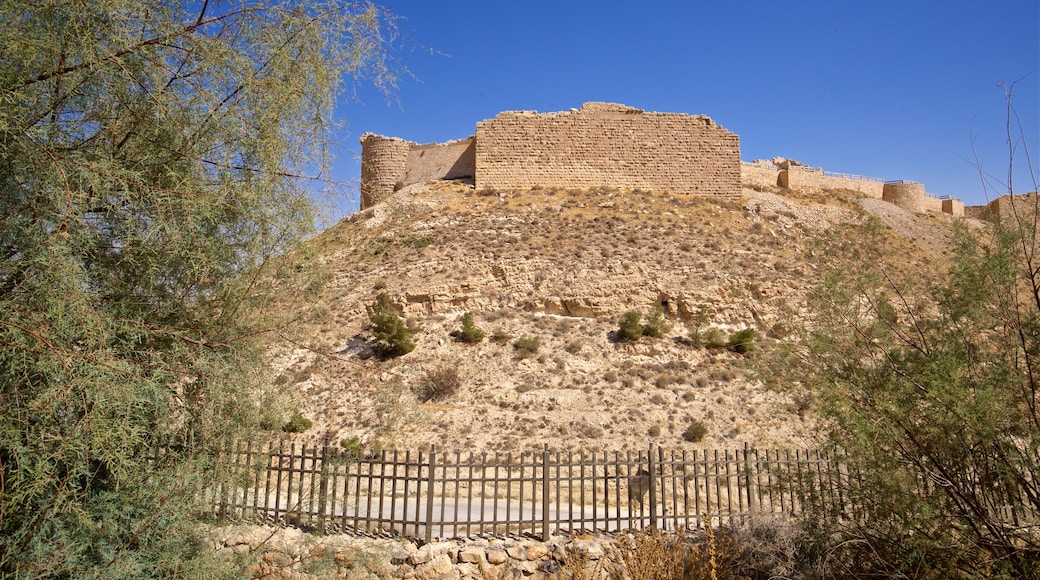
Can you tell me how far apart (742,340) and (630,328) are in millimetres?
3230

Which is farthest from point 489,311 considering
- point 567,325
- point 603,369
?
point 603,369

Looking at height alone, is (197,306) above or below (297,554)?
above

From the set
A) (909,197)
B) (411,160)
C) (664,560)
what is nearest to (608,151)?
(411,160)

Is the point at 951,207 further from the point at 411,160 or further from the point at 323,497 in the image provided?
the point at 323,497

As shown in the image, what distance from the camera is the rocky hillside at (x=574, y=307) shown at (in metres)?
13.6

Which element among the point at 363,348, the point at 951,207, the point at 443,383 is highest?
the point at 951,207

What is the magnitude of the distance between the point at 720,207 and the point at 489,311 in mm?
11519

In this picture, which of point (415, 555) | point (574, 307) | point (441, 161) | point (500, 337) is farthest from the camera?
point (441, 161)

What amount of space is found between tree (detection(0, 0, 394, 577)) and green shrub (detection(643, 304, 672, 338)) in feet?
46.6

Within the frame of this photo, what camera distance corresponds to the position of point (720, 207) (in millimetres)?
24312

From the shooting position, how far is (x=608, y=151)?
2500 cm

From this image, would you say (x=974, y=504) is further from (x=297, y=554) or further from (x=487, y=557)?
(x=297, y=554)

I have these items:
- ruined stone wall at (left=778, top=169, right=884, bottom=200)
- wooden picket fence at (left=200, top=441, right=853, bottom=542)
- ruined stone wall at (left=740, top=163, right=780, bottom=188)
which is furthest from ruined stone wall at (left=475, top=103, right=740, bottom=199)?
wooden picket fence at (left=200, top=441, right=853, bottom=542)

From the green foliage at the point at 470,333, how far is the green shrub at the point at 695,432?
613 centimetres
